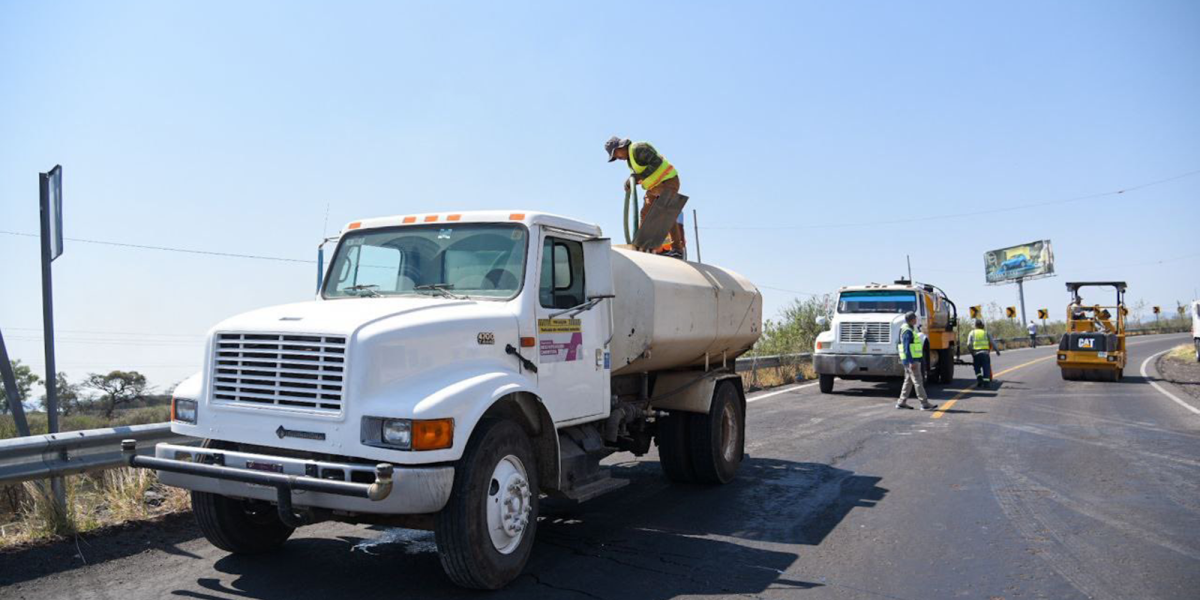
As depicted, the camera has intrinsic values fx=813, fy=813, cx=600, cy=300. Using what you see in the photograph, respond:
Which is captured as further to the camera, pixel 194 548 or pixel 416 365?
pixel 194 548

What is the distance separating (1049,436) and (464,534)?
988 cm

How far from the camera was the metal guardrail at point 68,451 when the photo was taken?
5.30 m

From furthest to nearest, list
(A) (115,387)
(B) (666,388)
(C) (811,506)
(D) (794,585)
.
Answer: (A) (115,387) < (B) (666,388) < (C) (811,506) < (D) (794,585)

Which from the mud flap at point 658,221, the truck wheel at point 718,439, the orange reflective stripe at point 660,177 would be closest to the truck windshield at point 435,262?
the mud flap at point 658,221

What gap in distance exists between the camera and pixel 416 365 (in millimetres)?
4602

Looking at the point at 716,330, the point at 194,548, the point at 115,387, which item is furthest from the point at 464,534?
the point at 115,387

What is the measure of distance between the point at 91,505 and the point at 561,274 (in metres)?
3.91

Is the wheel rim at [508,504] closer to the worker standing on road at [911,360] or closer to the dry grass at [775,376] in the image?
the worker standing on road at [911,360]

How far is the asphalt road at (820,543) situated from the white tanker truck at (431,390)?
438mm

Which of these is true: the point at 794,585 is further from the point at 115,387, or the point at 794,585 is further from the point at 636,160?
the point at 115,387

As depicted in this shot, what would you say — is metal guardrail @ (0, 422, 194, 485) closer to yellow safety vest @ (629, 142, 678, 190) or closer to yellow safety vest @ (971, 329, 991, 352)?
yellow safety vest @ (629, 142, 678, 190)

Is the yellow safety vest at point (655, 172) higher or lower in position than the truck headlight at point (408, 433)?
higher

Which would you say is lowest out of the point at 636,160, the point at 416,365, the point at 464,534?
the point at 464,534

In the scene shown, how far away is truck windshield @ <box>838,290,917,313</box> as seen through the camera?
1923 cm
